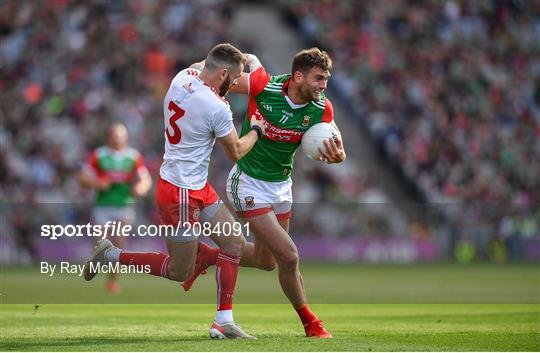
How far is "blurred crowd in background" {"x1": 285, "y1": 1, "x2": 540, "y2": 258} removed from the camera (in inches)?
1102

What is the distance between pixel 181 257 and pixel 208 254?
0.55 meters

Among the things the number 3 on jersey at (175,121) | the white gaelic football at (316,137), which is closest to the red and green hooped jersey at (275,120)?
the white gaelic football at (316,137)

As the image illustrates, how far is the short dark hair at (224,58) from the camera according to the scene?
9867 mm

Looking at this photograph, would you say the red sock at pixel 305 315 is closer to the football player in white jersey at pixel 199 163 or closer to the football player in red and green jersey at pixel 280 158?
the football player in red and green jersey at pixel 280 158

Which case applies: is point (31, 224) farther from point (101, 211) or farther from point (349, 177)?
point (349, 177)

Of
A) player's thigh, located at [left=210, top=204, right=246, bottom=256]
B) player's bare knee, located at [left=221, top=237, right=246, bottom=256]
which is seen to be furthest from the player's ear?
player's bare knee, located at [left=221, top=237, right=246, bottom=256]

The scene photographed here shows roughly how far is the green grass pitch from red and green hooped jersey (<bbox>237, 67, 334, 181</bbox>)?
1625 millimetres

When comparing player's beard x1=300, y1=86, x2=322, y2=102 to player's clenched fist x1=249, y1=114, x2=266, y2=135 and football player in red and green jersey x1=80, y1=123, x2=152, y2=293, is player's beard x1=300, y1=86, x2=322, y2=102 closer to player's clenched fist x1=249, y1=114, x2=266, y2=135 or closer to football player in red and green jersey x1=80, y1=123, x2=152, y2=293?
player's clenched fist x1=249, y1=114, x2=266, y2=135

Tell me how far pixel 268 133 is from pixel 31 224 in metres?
14.2

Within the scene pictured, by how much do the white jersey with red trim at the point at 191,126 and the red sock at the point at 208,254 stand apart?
2.57 feet

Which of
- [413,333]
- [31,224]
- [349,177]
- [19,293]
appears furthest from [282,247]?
[349,177]

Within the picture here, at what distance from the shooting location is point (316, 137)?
10289 millimetres

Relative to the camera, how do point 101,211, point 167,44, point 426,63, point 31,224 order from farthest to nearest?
point 426,63, point 167,44, point 31,224, point 101,211

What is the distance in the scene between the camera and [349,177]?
27516 mm
